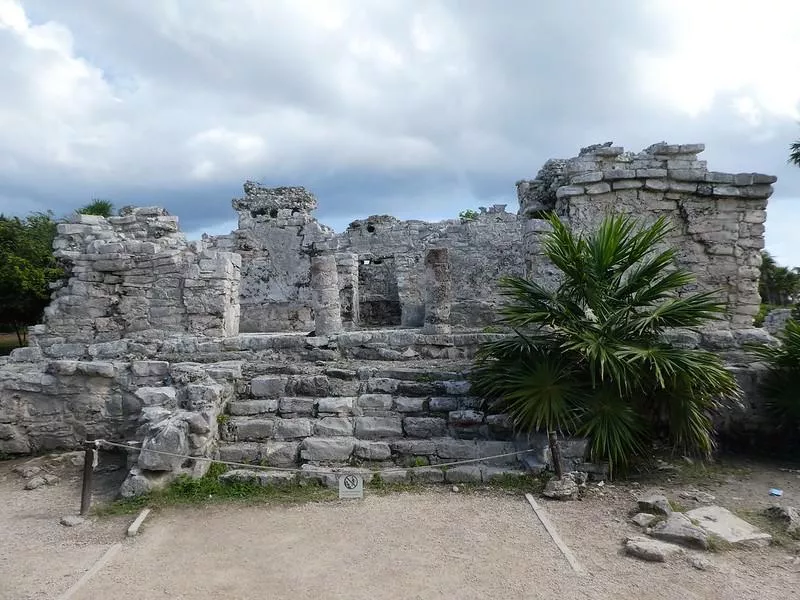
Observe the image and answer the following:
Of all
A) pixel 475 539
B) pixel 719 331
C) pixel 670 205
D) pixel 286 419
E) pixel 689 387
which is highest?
pixel 670 205

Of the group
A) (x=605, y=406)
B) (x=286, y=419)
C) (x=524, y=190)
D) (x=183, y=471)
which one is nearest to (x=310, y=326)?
(x=524, y=190)

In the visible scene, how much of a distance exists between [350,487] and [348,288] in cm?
857

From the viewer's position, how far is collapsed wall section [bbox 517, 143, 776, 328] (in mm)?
7336

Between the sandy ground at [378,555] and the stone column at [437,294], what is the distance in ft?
11.3

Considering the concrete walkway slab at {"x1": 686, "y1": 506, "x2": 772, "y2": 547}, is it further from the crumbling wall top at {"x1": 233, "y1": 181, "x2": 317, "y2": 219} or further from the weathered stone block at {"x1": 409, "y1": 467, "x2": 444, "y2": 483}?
the crumbling wall top at {"x1": 233, "y1": 181, "x2": 317, "y2": 219}

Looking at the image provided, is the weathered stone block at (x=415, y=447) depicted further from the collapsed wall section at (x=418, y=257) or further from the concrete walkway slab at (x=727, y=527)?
the collapsed wall section at (x=418, y=257)

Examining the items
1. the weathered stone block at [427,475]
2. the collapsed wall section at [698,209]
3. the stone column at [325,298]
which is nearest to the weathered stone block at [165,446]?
the weathered stone block at [427,475]

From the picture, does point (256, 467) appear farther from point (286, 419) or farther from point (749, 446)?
point (749, 446)

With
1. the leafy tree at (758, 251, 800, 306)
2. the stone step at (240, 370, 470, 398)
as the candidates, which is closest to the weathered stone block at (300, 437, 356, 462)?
the stone step at (240, 370, 470, 398)

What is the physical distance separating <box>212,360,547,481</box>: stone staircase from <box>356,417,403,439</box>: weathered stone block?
1 cm

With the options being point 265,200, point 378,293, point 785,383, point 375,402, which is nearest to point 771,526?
point 785,383

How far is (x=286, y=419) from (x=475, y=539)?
2.71m

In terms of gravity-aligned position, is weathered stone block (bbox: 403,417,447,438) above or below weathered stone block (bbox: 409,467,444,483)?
above

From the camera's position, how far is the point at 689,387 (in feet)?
15.7
